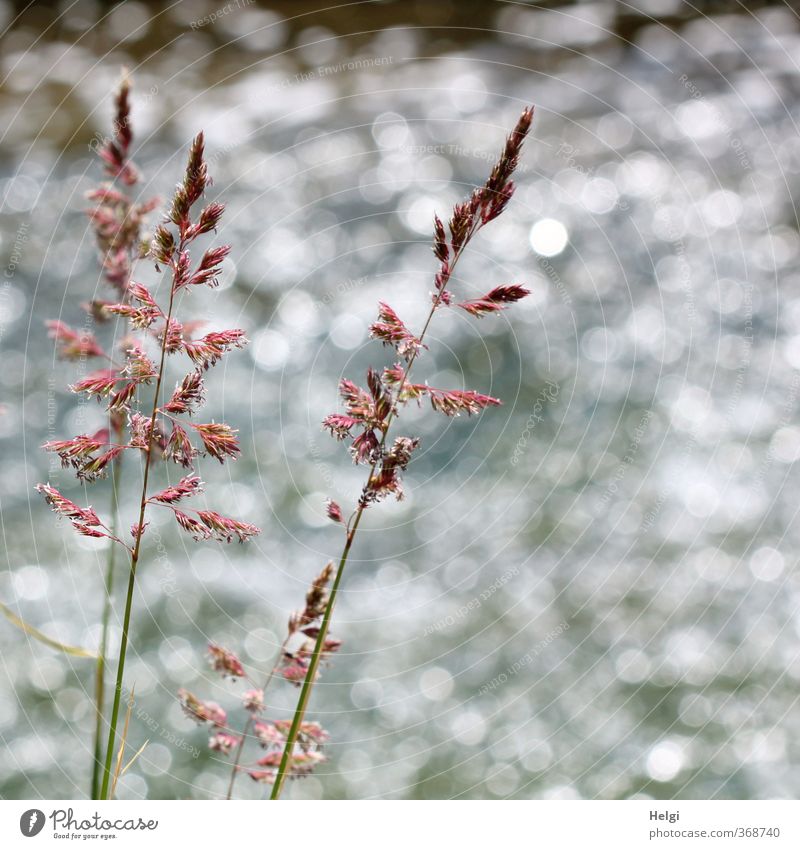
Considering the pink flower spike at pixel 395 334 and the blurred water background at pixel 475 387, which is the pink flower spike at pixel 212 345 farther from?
the blurred water background at pixel 475 387

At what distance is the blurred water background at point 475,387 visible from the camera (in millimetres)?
4047

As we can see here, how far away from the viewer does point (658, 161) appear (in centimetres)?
624

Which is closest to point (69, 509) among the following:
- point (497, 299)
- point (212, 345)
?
point (212, 345)

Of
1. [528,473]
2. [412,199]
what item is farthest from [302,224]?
[528,473]

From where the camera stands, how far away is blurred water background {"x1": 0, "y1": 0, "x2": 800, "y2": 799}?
4.05 metres

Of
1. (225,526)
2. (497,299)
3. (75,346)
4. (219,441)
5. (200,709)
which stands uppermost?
(75,346)

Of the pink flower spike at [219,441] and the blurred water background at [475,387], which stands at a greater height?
the blurred water background at [475,387]

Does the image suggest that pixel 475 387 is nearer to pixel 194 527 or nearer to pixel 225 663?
pixel 225 663

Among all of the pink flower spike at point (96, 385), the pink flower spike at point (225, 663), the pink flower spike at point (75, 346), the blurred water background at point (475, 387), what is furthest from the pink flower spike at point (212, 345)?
the blurred water background at point (475, 387)

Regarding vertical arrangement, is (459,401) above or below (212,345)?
below

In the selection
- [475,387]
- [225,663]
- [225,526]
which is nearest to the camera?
[225,526]

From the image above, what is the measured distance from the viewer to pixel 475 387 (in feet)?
17.6
